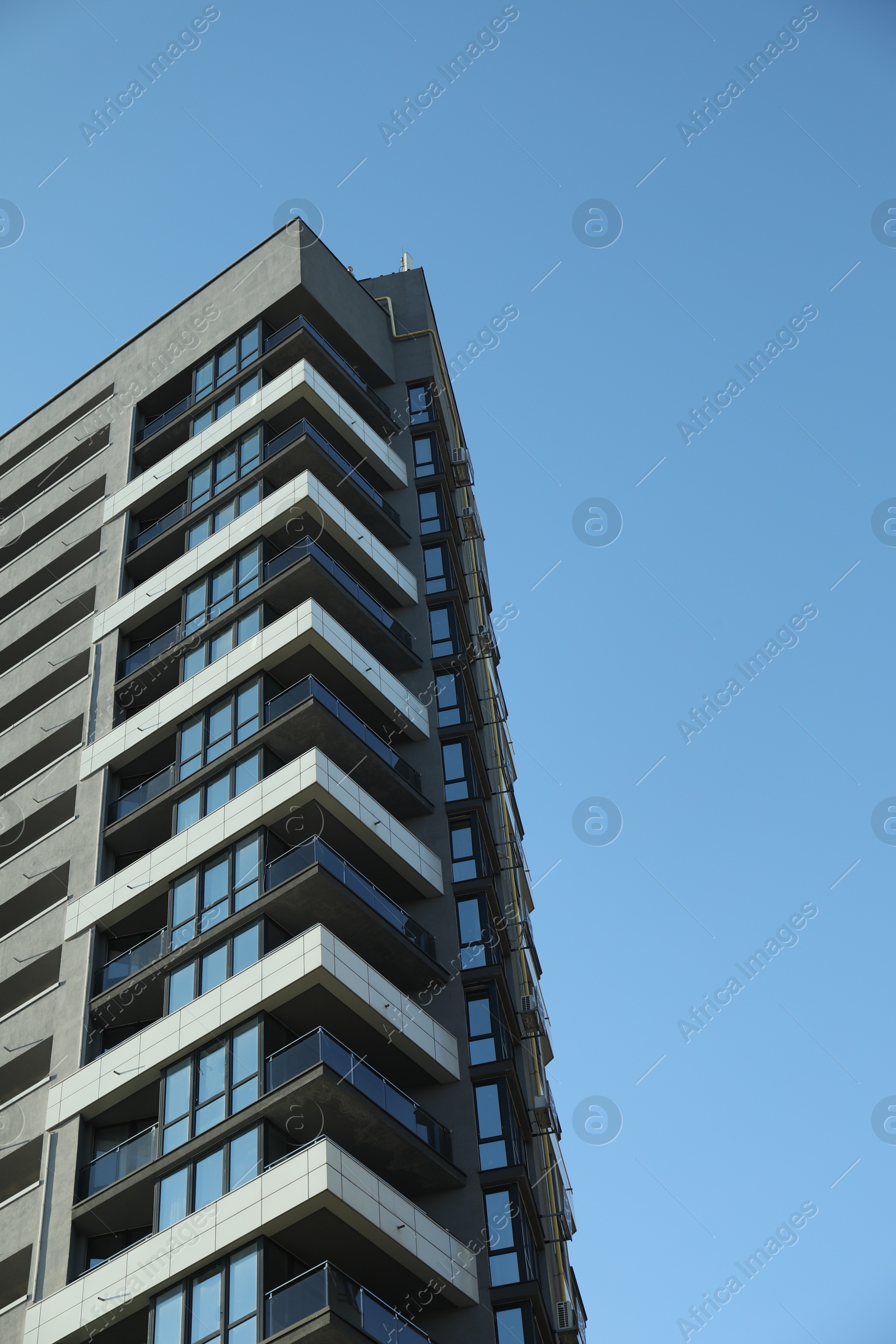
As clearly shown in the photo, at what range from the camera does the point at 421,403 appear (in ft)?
176

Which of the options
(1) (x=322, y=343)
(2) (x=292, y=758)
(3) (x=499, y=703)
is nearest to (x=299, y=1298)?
(2) (x=292, y=758)

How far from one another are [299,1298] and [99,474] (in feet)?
104

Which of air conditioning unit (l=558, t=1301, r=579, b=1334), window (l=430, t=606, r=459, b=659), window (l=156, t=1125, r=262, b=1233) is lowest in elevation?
air conditioning unit (l=558, t=1301, r=579, b=1334)

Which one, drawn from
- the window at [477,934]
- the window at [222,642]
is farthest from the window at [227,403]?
the window at [477,934]

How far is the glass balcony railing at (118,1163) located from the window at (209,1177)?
1.15m

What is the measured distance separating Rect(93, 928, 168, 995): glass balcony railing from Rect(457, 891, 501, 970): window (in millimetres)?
7754

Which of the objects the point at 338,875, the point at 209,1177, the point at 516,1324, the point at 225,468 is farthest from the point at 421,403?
the point at 516,1324

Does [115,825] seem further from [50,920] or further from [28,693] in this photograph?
[28,693]

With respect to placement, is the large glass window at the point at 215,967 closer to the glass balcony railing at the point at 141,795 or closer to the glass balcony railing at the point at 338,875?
the glass balcony railing at the point at 338,875

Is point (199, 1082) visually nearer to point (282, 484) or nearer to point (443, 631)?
point (443, 631)

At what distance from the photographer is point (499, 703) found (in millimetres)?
49719

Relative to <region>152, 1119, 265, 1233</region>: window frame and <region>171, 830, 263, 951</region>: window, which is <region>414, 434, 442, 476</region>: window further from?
<region>152, 1119, 265, 1233</region>: window frame

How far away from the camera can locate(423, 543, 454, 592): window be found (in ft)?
156

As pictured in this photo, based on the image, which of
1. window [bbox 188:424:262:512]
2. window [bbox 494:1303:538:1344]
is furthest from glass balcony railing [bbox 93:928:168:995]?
window [bbox 188:424:262:512]
